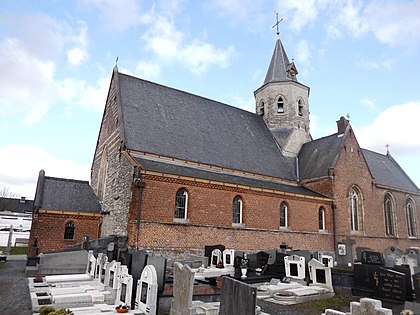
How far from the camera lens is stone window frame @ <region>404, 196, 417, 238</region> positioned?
28.4m

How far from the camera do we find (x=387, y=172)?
30297 mm

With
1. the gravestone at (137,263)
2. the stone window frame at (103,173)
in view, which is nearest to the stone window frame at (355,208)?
the stone window frame at (103,173)

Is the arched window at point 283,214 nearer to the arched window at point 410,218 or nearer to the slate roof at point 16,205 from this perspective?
the arched window at point 410,218

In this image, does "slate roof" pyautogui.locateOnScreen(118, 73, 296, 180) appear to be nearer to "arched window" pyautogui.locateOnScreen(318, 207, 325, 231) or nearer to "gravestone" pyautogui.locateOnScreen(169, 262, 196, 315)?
"arched window" pyautogui.locateOnScreen(318, 207, 325, 231)

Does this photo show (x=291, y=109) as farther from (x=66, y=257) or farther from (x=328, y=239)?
(x=66, y=257)

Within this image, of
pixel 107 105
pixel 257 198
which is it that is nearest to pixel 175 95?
pixel 107 105

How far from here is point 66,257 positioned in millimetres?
13406

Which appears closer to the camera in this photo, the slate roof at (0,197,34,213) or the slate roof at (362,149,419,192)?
the slate roof at (362,149,419,192)

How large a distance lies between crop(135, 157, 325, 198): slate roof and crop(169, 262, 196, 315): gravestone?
29.5 feet

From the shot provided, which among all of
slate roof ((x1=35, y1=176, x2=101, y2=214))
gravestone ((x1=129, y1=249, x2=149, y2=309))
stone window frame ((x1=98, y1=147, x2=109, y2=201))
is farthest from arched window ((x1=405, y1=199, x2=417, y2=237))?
gravestone ((x1=129, y1=249, x2=149, y2=309))

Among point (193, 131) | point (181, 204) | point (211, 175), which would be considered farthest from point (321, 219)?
point (181, 204)

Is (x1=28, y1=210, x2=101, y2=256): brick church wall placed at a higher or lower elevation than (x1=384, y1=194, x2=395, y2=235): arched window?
lower

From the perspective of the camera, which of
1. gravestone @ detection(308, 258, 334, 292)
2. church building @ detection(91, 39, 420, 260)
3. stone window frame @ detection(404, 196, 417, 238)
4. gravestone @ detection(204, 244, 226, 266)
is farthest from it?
stone window frame @ detection(404, 196, 417, 238)

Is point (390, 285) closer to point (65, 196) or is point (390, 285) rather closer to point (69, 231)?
point (69, 231)
